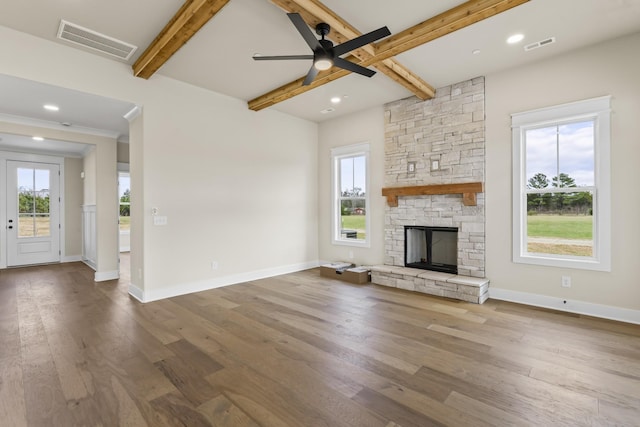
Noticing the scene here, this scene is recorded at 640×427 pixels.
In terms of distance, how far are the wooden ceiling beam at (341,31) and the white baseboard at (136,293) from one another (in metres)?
3.99

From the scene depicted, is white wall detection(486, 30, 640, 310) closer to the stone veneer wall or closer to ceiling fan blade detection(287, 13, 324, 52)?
the stone veneer wall

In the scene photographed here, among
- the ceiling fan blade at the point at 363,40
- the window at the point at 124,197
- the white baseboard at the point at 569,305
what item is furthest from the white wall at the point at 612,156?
the window at the point at 124,197

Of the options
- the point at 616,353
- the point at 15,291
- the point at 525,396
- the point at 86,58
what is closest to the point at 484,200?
the point at 616,353

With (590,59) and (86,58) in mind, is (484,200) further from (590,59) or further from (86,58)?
(86,58)

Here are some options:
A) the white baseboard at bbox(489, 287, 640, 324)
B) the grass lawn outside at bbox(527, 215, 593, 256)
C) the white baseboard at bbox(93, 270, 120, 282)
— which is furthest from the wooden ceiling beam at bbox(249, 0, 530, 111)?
the white baseboard at bbox(93, 270, 120, 282)

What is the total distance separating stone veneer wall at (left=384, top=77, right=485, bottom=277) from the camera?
442cm

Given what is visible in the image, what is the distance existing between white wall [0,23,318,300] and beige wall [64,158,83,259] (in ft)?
14.7

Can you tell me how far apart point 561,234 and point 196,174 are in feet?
16.9

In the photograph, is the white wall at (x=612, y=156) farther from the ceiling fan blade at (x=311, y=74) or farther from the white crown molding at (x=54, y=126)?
the white crown molding at (x=54, y=126)

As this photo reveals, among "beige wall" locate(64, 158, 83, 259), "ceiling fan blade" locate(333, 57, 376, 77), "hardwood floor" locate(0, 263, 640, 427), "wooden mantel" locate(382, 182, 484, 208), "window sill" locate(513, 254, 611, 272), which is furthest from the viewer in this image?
"beige wall" locate(64, 158, 83, 259)

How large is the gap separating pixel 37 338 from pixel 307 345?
2720 mm

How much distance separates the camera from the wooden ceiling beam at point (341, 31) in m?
2.66

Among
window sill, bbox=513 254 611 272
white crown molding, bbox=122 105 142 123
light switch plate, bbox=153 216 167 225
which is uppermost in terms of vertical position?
white crown molding, bbox=122 105 142 123

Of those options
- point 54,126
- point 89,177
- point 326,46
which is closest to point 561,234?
point 326,46
